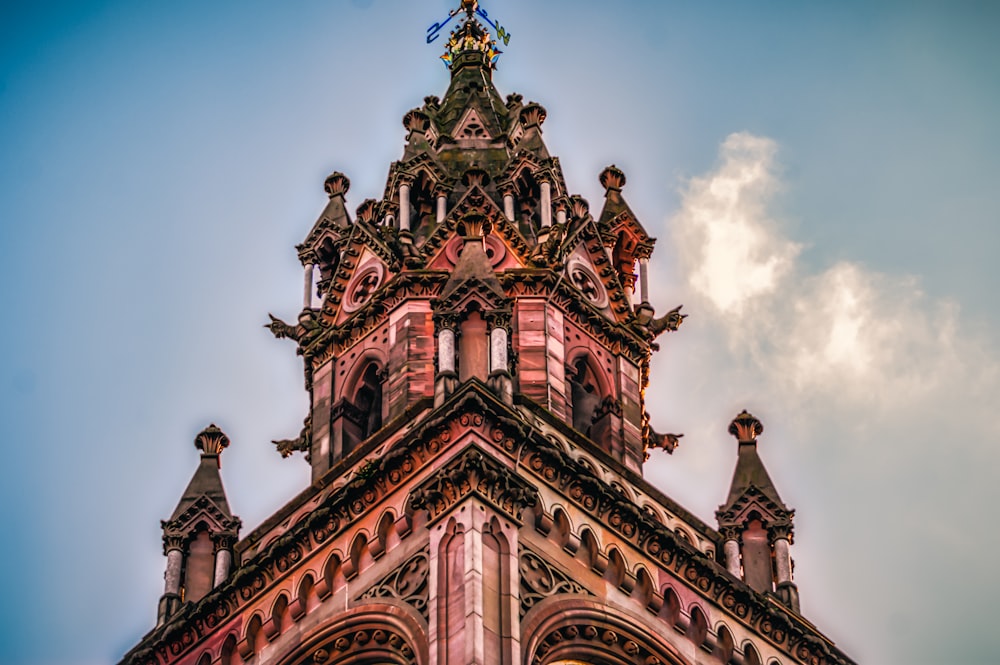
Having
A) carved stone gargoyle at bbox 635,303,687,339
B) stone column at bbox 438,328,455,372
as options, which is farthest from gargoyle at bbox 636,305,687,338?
stone column at bbox 438,328,455,372

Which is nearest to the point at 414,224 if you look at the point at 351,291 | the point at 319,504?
the point at 351,291

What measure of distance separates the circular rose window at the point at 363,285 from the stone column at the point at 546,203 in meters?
3.45

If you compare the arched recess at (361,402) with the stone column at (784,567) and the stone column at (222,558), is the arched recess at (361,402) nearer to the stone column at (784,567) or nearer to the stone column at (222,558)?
the stone column at (222,558)

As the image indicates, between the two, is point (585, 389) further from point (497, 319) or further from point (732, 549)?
Answer: point (497, 319)

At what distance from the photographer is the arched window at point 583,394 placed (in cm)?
6012

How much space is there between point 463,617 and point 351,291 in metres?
14.4

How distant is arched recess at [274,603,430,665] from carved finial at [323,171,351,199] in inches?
639

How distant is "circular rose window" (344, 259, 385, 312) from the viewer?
61875mm

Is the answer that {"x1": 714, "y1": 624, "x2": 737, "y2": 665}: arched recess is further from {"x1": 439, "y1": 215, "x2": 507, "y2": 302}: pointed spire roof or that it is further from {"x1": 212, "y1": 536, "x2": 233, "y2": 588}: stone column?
{"x1": 212, "y1": 536, "x2": 233, "y2": 588}: stone column

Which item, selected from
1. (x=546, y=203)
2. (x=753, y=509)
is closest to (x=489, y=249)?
(x=546, y=203)

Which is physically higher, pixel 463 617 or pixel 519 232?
pixel 519 232

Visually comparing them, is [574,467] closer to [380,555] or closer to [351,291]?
[380,555]

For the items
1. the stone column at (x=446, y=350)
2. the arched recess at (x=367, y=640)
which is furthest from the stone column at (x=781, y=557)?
the arched recess at (x=367, y=640)

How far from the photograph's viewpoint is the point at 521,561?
5134 cm
